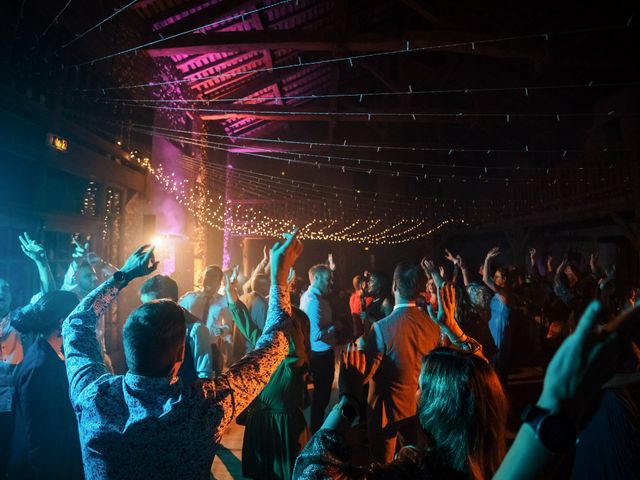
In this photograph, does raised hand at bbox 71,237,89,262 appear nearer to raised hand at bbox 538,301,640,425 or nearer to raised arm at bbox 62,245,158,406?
raised arm at bbox 62,245,158,406

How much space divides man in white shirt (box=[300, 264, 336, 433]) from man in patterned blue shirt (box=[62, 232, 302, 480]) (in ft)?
10.4

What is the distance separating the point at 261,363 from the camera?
1.58 metres

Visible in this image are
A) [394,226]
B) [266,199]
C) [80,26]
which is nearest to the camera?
[80,26]

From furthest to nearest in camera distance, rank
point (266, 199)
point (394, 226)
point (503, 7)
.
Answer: point (394, 226) → point (266, 199) → point (503, 7)

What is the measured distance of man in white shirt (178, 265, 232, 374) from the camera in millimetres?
5035

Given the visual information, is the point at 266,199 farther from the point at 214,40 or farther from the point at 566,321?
the point at 566,321

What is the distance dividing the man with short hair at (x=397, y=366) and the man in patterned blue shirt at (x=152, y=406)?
1739 millimetres

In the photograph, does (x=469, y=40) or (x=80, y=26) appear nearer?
(x=80, y=26)

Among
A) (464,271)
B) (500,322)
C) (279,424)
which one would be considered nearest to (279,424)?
(279,424)

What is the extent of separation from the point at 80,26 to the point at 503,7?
972cm

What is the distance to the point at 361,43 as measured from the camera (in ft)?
22.5

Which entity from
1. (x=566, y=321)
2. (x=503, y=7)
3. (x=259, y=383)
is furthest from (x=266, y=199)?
(x=259, y=383)

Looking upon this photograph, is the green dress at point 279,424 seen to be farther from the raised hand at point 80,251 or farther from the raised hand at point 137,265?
the raised hand at point 80,251

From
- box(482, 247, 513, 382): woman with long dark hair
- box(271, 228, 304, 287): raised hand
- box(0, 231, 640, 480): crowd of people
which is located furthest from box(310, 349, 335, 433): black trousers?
box(271, 228, 304, 287): raised hand
